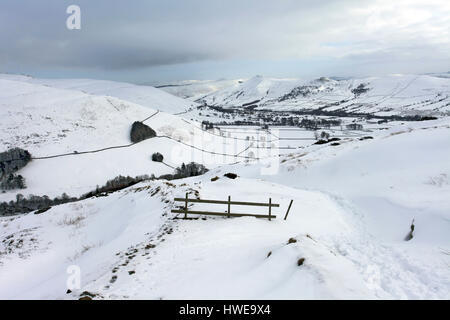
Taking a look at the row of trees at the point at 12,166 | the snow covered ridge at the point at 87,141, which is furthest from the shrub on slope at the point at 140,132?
the row of trees at the point at 12,166

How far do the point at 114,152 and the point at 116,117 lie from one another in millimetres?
29078

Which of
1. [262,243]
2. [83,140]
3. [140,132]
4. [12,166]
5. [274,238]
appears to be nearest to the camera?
[262,243]

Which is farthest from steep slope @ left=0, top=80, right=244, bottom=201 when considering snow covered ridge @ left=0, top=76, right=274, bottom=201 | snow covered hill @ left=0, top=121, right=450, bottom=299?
snow covered hill @ left=0, top=121, right=450, bottom=299

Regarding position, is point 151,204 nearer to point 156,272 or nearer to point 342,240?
point 156,272

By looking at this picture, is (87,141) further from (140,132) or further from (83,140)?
(140,132)

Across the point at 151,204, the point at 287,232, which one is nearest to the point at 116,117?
the point at 151,204

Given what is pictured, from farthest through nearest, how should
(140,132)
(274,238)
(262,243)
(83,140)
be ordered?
1. (140,132)
2. (83,140)
3. (274,238)
4. (262,243)

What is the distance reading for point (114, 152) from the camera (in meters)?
89.4

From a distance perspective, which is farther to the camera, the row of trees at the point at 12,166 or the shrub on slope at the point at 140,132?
the shrub on slope at the point at 140,132

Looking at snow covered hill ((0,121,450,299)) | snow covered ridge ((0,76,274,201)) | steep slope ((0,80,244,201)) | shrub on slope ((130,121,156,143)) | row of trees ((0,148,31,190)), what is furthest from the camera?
shrub on slope ((130,121,156,143))

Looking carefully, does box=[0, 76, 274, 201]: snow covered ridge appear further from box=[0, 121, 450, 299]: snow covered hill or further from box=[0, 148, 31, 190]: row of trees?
box=[0, 121, 450, 299]: snow covered hill

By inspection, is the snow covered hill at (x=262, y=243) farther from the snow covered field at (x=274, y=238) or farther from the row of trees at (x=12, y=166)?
the row of trees at (x=12, y=166)

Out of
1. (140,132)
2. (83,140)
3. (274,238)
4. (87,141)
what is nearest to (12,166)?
(83,140)

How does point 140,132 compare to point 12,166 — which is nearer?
point 12,166
